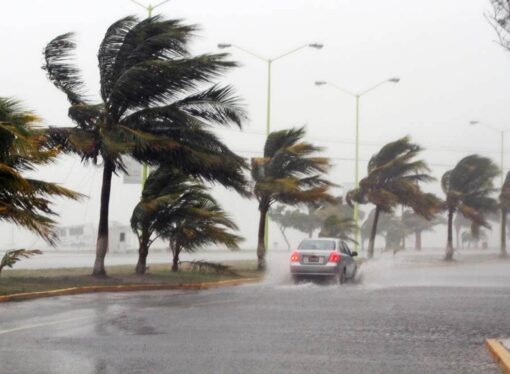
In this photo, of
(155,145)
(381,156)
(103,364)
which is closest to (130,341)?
(103,364)

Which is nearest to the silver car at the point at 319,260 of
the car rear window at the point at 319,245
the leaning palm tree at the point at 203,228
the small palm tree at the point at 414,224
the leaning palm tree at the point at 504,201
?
the car rear window at the point at 319,245

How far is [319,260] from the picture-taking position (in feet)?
81.7

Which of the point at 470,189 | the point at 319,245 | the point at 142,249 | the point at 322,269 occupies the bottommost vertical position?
the point at 322,269

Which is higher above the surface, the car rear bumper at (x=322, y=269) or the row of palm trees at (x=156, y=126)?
the row of palm trees at (x=156, y=126)

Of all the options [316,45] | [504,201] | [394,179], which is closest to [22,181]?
[316,45]

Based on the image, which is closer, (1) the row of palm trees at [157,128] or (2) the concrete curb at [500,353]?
(2) the concrete curb at [500,353]

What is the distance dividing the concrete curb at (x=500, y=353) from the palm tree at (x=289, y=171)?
21661 millimetres

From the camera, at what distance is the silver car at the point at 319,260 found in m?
24.8

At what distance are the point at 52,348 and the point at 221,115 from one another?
1463cm

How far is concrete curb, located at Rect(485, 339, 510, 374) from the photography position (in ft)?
29.2

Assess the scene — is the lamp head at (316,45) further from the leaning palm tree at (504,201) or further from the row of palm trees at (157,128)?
the leaning palm tree at (504,201)

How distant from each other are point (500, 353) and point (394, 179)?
1402 inches

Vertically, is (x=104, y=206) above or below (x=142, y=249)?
above

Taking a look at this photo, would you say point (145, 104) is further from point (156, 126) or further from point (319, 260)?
point (319, 260)
